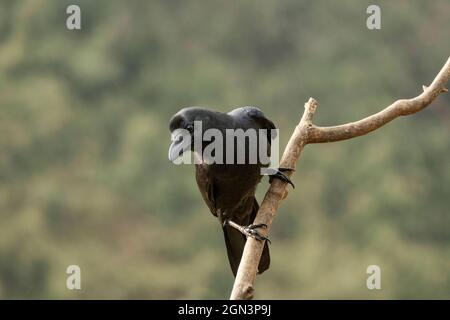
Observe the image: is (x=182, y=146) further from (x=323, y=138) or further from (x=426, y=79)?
(x=426, y=79)

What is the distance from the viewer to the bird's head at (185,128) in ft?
7.64

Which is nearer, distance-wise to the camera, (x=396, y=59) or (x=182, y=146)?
(x=182, y=146)

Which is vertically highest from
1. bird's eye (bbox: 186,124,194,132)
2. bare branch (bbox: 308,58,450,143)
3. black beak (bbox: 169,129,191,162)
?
bare branch (bbox: 308,58,450,143)

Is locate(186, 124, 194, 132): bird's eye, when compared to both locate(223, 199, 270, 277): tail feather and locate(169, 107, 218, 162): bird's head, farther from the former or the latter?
locate(223, 199, 270, 277): tail feather

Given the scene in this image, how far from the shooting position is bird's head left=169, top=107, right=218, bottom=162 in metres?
2.33

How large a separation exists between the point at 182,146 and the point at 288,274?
5431 mm

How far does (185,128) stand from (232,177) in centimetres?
46

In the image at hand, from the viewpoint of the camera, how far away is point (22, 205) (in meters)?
7.60

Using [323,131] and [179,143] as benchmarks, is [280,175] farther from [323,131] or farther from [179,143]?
[179,143]

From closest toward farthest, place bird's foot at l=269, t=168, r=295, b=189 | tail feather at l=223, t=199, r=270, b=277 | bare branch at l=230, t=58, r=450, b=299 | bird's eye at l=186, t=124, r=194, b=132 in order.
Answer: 1. bird's eye at l=186, t=124, r=194, b=132
2. bare branch at l=230, t=58, r=450, b=299
3. bird's foot at l=269, t=168, r=295, b=189
4. tail feather at l=223, t=199, r=270, b=277

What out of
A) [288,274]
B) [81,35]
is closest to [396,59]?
[288,274]

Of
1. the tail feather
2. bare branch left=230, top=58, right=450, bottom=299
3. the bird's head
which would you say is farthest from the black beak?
the tail feather

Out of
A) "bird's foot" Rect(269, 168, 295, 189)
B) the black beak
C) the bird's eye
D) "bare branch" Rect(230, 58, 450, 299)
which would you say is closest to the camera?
the black beak

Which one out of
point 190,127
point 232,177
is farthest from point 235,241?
point 190,127
